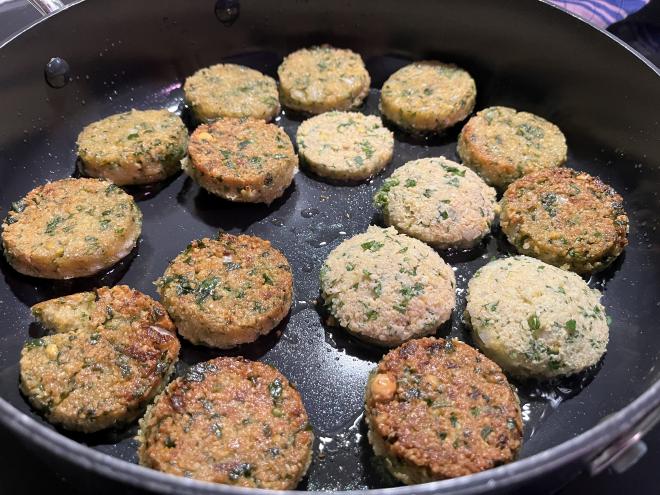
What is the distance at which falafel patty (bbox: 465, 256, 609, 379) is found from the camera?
2.52m

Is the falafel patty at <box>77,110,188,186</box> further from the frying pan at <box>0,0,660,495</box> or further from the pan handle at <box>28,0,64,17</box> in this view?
the pan handle at <box>28,0,64,17</box>

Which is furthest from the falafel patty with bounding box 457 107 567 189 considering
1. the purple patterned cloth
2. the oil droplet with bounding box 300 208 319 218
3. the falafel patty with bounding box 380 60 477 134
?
the purple patterned cloth

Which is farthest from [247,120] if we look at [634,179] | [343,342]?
[634,179]

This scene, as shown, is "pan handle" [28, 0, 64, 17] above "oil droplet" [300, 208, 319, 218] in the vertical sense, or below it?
above

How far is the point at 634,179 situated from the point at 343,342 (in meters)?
1.83

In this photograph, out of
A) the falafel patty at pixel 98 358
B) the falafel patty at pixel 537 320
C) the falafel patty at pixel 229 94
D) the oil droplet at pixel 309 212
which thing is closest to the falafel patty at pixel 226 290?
the falafel patty at pixel 98 358

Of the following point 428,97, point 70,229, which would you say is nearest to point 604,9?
point 428,97

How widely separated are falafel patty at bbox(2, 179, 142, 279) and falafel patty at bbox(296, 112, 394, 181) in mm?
990

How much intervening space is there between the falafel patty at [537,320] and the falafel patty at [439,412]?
0.17 m

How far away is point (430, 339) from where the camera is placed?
2.50m

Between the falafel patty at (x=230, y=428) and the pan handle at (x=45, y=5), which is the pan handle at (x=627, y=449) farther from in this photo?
the pan handle at (x=45, y=5)

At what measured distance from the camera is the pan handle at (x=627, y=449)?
70.4 inches

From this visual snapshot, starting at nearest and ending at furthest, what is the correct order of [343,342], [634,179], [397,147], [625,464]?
[625,464]
[343,342]
[634,179]
[397,147]

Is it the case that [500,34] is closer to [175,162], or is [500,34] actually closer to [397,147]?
[397,147]
